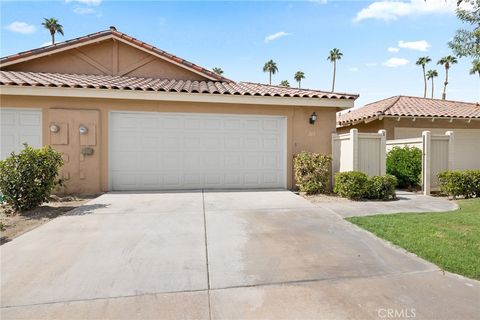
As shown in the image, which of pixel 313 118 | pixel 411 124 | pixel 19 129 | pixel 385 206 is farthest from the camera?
pixel 411 124

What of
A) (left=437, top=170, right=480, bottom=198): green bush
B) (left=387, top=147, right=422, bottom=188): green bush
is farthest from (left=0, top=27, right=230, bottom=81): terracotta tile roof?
(left=437, top=170, right=480, bottom=198): green bush

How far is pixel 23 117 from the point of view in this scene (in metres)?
8.38

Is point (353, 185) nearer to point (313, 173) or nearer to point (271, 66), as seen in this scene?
point (313, 173)

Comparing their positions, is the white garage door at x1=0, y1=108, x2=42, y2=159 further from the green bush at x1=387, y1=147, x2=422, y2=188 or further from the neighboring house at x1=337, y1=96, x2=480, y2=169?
the neighboring house at x1=337, y1=96, x2=480, y2=169

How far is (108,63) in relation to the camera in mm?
11211

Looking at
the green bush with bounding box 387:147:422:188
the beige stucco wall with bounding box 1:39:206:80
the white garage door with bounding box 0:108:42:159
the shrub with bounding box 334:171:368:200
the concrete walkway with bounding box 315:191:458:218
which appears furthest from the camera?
the beige stucco wall with bounding box 1:39:206:80

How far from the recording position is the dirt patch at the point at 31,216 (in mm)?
4992

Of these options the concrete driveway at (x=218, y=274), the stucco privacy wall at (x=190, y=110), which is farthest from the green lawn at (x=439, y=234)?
Answer: the stucco privacy wall at (x=190, y=110)

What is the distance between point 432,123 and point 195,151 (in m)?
11.8

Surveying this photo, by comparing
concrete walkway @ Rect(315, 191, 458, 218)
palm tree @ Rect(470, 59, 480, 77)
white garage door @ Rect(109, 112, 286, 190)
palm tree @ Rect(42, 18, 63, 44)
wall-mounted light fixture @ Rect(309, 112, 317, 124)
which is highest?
palm tree @ Rect(42, 18, 63, 44)

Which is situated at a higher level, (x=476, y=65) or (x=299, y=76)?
(x=299, y=76)

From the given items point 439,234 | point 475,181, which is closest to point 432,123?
point 475,181

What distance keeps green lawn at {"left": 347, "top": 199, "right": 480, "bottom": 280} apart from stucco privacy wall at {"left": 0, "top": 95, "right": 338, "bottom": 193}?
3.98 metres

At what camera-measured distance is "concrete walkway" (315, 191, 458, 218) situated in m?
6.50
